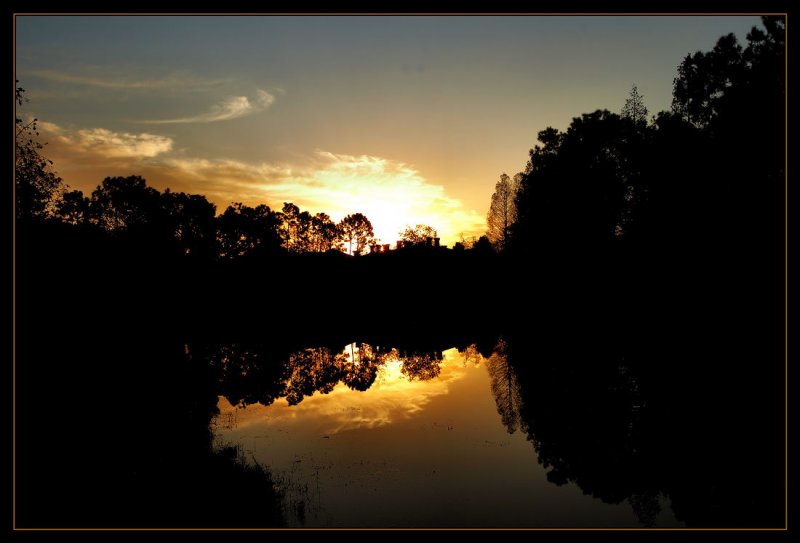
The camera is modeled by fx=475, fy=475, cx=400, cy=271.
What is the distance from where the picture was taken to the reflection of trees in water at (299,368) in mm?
29469

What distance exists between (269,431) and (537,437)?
11.9 meters

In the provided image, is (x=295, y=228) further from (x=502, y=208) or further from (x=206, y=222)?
(x=502, y=208)

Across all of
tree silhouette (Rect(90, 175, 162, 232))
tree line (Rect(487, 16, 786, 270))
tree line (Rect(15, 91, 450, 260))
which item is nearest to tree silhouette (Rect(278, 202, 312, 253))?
tree line (Rect(15, 91, 450, 260))

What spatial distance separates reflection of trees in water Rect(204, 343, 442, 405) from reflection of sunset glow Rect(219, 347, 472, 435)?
791 millimetres

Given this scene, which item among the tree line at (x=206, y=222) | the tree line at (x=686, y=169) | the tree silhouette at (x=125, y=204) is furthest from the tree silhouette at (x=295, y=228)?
the tree line at (x=686, y=169)

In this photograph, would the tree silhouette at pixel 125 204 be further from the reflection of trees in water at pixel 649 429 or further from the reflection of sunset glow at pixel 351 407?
the reflection of trees in water at pixel 649 429

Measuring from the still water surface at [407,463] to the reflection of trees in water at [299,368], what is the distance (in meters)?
1.74

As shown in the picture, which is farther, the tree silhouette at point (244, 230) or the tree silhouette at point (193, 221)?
the tree silhouette at point (244, 230)

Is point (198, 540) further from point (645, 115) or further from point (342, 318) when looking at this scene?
point (645, 115)

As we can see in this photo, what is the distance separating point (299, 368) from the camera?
3600 cm

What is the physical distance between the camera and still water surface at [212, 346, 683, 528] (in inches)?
552

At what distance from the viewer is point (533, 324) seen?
52344 millimetres

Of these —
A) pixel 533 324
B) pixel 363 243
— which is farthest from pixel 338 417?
pixel 363 243

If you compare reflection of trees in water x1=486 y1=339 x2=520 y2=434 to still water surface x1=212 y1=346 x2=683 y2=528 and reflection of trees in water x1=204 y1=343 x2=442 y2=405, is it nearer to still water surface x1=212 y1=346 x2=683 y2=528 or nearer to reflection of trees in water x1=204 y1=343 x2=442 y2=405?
still water surface x1=212 y1=346 x2=683 y2=528
